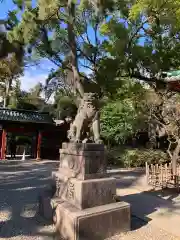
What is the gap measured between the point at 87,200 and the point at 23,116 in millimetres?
13235

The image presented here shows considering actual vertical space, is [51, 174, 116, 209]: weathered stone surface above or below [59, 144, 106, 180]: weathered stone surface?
below

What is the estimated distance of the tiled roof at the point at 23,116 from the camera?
1614cm

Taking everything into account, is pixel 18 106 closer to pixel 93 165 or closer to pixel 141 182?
pixel 141 182

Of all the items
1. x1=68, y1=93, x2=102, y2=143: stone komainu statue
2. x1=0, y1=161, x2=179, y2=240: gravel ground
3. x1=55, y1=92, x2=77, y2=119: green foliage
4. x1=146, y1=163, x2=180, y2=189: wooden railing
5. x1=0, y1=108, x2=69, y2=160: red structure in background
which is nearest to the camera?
x1=0, y1=161, x2=179, y2=240: gravel ground

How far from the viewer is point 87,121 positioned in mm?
5238

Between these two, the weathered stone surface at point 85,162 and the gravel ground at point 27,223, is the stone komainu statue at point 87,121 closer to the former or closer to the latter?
the weathered stone surface at point 85,162

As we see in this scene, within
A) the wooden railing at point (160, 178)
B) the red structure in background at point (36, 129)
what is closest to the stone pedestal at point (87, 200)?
the wooden railing at point (160, 178)

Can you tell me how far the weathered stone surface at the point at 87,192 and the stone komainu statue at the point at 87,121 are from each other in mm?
867

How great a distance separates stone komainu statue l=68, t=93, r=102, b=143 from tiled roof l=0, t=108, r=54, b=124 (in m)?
11.8

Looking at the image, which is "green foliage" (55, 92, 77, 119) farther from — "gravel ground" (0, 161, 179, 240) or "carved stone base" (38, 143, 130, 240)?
"carved stone base" (38, 143, 130, 240)

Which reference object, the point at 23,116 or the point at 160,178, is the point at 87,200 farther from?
the point at 23,116

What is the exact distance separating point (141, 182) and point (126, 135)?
7335 millimetres

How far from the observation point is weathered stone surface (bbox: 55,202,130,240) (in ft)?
13.9

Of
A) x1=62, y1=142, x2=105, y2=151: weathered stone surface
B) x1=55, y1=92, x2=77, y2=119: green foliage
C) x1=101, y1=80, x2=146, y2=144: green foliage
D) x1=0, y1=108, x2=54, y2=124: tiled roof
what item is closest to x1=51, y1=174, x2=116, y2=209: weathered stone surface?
x1=62, y1=142, x2=105, y2=151: weathered stone surface
